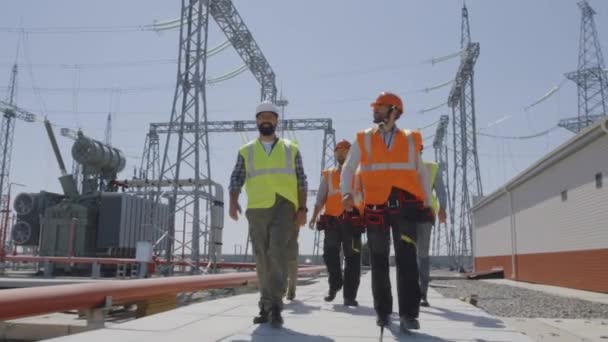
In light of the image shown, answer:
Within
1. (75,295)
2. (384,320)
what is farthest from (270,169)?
(75,295)

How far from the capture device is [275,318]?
3943 millimetres

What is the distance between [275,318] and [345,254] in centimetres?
247

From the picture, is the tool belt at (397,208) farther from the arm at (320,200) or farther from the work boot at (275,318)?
the arm at (320,200)

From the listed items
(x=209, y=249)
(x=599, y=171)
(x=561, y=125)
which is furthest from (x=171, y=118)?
(x=561, y=125)

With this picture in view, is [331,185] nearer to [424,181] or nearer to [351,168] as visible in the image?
[351,168]

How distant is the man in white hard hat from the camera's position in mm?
4180

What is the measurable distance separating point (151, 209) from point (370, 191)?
1610 centimetres

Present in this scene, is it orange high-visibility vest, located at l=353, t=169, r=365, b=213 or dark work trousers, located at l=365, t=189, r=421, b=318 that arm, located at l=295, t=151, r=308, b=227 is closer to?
orange high-visibility vest, located at l=353, t=169, r=365, b=213

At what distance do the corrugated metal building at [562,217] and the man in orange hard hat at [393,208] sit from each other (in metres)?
8.76

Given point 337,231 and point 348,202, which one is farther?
point 337,231

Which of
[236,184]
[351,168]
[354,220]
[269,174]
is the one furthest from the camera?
[354,220]

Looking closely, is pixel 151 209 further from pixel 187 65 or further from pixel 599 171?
pixel 599 171

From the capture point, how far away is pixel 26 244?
25.5m

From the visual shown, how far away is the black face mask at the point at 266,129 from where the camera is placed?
4465 mm
